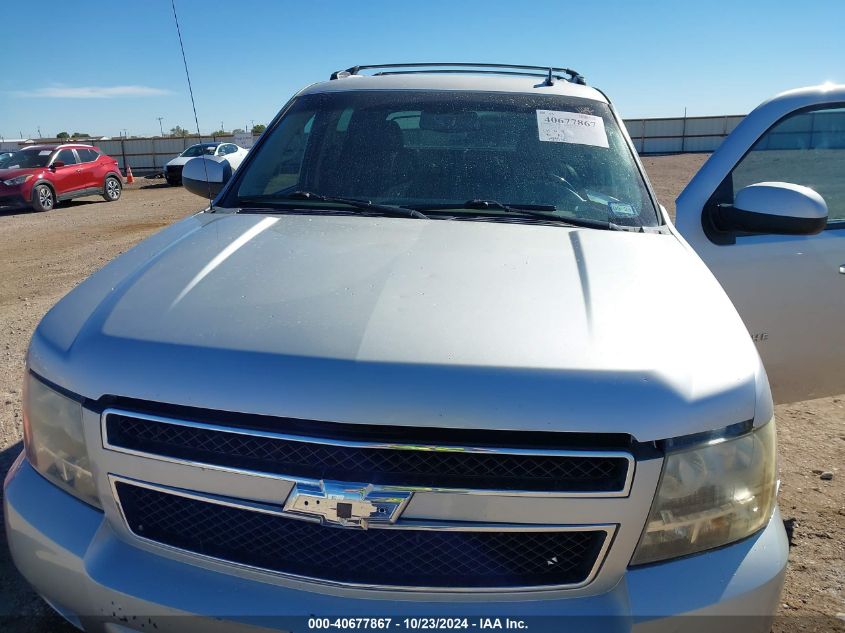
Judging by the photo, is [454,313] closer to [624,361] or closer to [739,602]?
[624,361]

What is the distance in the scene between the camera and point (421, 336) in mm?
1661

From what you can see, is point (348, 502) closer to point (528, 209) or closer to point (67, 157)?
point (528, 209)

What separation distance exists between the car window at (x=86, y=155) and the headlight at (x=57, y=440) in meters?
19.5

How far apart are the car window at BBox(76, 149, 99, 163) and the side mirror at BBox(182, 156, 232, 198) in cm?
1776

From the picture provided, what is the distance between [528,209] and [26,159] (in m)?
18.7

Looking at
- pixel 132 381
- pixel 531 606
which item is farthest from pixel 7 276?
pixel 531 606

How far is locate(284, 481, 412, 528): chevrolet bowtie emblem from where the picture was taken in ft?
4.89

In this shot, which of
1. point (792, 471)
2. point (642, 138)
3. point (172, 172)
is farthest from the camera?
point (642, 138)

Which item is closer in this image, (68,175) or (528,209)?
(528,209)

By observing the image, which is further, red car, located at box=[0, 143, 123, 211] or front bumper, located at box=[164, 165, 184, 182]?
front bumper, located at box=[164, 165, 184, 182]

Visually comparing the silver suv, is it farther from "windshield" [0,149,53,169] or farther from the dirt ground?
"windshield" [0,149,53,169]

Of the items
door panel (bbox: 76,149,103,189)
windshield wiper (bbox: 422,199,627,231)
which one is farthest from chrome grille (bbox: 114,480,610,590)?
door panel (bbox: 76,149,103,189)

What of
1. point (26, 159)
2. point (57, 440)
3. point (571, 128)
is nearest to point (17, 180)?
point (26, 159)

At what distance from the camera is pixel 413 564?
1.55 metres
